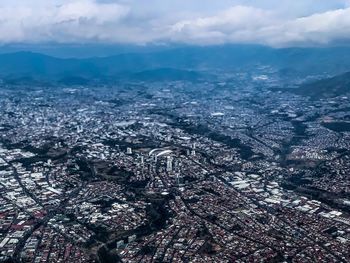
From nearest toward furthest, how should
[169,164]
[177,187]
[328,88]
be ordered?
[177,187], [169,164], [328,88]

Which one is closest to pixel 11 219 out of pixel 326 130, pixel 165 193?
pixel 165 193

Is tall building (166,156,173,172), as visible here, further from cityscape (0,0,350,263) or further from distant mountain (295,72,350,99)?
distant mountain (295,72,350,99)

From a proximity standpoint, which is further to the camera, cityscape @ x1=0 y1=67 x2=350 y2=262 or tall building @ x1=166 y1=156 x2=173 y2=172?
tall building @ x1=166 y1=156 x2=173 y2=172

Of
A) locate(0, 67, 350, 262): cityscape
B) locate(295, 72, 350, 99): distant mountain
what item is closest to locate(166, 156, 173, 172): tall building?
locate(0, 67, 350, 262): cityscape

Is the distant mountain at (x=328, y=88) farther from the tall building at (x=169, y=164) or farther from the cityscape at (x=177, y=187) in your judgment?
the tall building at (x=169, y=164)

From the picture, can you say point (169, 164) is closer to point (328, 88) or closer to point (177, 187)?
point (177, 187)

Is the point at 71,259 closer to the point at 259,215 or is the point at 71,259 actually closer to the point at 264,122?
the point at 259,215

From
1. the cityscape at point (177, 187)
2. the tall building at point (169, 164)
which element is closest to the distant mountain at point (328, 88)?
the cityscape at point (177, 187)

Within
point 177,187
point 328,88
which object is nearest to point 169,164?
point 177,187
